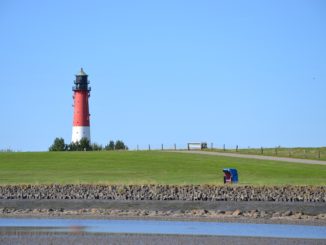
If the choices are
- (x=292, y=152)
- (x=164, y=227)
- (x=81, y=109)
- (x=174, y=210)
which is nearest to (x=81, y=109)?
(x=81, y=109)

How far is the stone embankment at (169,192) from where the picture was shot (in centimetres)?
3634

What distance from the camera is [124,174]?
5506 cm

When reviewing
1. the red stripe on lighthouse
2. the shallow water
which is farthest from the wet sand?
the red stripe on lighthouse

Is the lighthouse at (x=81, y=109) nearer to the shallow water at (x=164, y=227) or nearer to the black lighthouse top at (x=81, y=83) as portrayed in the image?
the black lighthouse top at (x=81, y=83)

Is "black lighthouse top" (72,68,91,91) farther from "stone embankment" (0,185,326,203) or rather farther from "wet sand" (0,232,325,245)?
"wet sand" (0,232,325,245)

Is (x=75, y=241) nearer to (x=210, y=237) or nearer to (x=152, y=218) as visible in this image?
(x=210, y=237)

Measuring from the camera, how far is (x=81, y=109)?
91812 mm

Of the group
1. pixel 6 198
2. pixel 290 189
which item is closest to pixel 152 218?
pixel 6 198

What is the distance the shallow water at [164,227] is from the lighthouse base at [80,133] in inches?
2429

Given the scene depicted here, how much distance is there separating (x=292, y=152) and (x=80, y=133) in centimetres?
2262

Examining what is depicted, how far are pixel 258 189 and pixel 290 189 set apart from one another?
1578mm

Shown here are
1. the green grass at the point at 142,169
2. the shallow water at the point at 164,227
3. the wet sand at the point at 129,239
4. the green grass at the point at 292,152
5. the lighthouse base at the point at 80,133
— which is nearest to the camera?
the wet sand at the point at 129,239

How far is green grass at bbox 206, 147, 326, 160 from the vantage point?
252 ft

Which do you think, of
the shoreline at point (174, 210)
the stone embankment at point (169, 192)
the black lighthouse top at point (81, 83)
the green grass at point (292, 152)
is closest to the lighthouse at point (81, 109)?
the black lighthouse top at point (81, 83)
